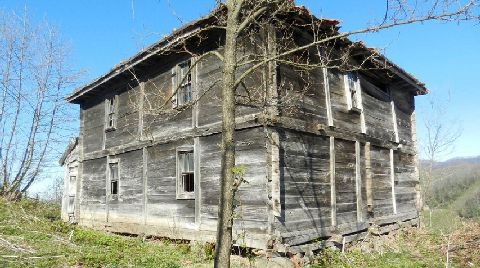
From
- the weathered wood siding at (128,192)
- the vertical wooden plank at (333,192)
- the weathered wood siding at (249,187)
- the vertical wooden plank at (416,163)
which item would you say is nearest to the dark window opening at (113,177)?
the weathered wood siding at (128,192)

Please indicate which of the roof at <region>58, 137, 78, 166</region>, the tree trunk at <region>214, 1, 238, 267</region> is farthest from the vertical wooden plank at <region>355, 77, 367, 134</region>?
the roof at <region>58, 137, 78, 166</region>

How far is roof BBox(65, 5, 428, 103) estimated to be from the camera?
9039 millimetres

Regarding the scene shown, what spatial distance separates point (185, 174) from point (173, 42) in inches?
146

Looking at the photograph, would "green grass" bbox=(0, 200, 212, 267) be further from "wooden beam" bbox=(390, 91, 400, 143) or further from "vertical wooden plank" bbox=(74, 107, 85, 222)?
"wooden beam" bbox=(390, 91, 400, 143)

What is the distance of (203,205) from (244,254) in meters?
1.84

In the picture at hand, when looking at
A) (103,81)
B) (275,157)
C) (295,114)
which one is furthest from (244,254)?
(103,81)

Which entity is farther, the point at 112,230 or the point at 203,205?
the point at 112,230

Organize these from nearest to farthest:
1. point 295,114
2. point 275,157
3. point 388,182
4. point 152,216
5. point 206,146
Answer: point 275,157
point 295,114
point 206,146
point 152,216
point 388,182

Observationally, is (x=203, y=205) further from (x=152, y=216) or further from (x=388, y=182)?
(x=388, y=182)

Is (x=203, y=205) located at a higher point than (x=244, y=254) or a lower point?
higher

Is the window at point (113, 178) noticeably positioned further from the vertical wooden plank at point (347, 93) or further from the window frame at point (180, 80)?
the vertical wooden plank at point (347, 93)

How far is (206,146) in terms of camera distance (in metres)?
10.0

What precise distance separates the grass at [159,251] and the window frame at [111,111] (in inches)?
162

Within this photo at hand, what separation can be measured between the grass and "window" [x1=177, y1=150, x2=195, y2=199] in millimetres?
1497
